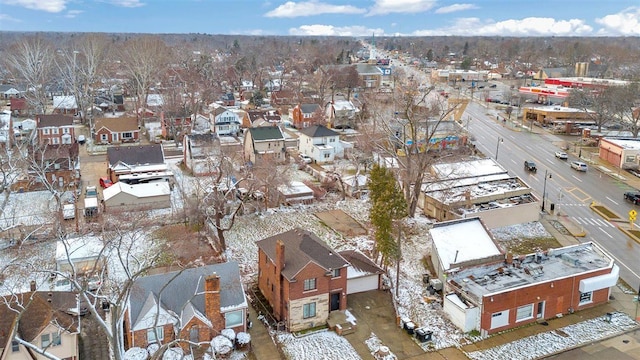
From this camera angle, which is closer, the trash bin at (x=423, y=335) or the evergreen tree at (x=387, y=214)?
the trash bin at (x=423, y=335)

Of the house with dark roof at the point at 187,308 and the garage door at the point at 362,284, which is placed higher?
the house with dark roof at the point at 187,308

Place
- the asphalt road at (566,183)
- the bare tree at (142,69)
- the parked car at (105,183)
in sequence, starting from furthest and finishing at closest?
1. the bare tree at (142,69)
2. the parked car at (105,183)
3. the asphalt road at (566,183)

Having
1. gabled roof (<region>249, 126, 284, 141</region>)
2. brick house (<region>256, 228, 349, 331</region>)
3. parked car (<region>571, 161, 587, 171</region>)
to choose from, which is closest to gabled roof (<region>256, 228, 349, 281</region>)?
brick house (<region>256, 228, 349, 331</region>)

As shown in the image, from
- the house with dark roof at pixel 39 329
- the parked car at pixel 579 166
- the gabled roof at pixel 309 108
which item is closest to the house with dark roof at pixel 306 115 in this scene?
the gabled roof at pixel 309 108

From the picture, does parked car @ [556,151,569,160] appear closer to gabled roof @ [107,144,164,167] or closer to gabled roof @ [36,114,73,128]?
gabled roof @ [107,144,164,167]

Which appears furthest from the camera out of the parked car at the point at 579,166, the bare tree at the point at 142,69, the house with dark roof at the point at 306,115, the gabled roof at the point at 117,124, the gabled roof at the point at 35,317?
the bare tree at the point at 142,69

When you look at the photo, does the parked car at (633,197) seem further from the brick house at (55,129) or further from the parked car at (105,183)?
the brick house at (55,129)
